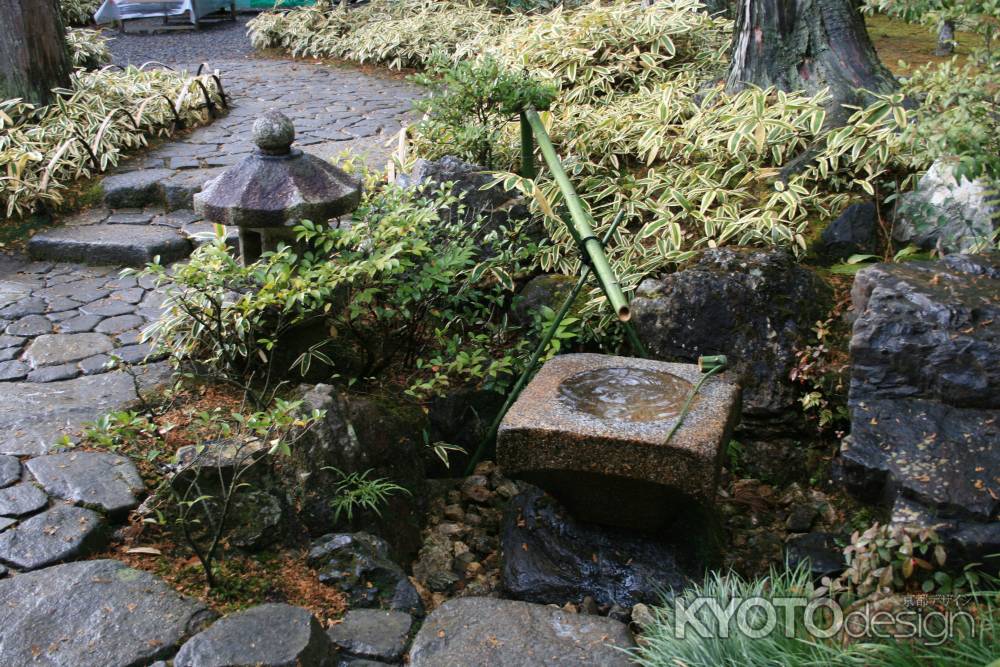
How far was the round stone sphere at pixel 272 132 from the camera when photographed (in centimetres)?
390

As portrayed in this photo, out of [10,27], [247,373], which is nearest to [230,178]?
[247,373]

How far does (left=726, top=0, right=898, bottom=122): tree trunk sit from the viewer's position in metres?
5.46

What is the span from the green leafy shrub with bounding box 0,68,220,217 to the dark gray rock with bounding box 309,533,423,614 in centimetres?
390

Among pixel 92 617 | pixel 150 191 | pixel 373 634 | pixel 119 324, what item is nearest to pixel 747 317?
pixel 373 634

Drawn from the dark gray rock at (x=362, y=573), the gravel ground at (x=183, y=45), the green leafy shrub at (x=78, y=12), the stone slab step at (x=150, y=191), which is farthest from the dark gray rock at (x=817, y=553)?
the green leafy shrub at (x=78, y=12)

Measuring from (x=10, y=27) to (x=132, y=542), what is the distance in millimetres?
5017

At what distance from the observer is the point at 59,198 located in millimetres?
5965

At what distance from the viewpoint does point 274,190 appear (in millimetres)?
3871

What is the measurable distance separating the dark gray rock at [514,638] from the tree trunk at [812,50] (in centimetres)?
378

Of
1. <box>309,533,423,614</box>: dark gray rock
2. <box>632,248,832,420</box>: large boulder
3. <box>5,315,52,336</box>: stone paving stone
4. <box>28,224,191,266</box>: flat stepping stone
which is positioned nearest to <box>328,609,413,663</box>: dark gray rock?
<box>309,533,423,614</box>: dark gray rock

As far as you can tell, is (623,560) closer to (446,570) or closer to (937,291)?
(446,570)

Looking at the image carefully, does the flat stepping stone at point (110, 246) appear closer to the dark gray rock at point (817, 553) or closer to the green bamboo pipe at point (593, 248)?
the green bamboo pipe at point (593, 248)

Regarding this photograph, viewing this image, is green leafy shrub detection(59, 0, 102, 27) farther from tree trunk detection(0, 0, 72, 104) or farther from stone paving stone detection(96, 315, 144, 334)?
stone paving stone detection(96, 315, 144, 334)

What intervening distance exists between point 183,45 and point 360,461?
9.94 meters
